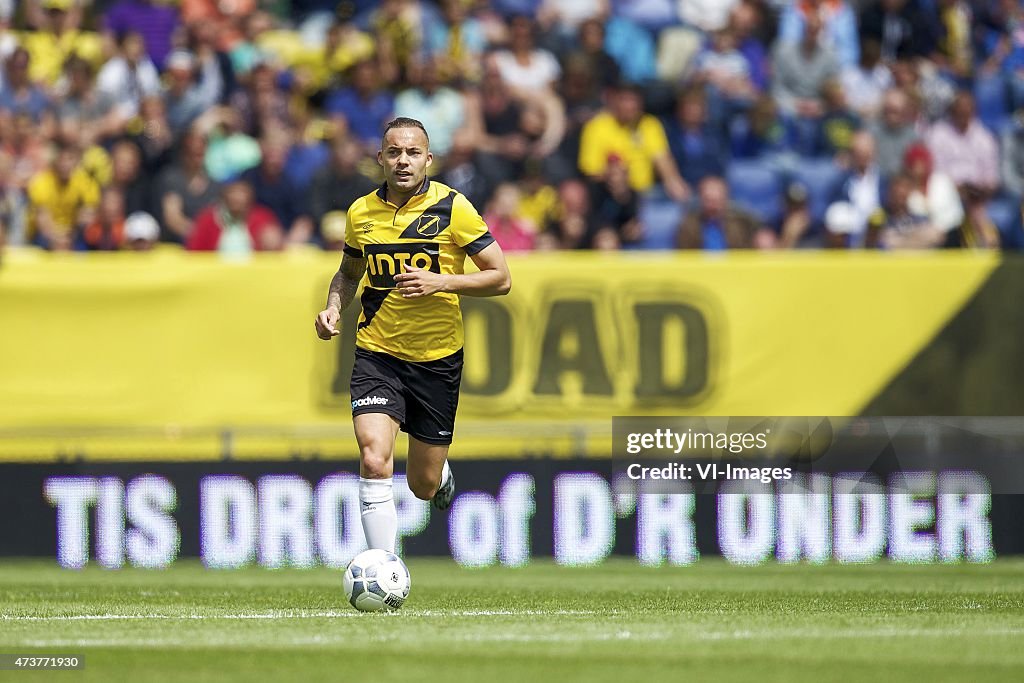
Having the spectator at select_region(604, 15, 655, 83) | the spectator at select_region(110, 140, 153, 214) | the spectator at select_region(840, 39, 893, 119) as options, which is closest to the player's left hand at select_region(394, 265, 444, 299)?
the spectator at select_region(110, 140, 153, 214)

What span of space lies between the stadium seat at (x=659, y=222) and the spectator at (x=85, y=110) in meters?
5.26

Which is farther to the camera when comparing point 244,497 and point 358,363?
point 244,497

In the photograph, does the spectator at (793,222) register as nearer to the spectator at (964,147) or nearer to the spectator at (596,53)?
the spectator at (964,147)

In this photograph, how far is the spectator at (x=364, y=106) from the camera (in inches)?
695

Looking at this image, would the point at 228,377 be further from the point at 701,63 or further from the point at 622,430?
the point at 701,63

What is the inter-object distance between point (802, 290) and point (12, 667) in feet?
27.3

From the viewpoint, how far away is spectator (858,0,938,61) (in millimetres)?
19484

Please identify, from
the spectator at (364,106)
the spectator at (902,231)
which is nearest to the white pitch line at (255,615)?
the spectator at (902,231)

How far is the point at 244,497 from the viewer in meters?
13.6

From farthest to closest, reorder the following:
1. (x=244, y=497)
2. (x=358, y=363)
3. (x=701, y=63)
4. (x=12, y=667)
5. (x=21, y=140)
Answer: (x=701, y=63) → (x=21, y=140) → (x=244, y=497) → (x=358, y=363) → (x=12, y=667)

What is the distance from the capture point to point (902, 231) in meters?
15.5

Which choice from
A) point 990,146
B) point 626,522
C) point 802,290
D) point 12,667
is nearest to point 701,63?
point 990,146

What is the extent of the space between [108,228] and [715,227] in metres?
5.21

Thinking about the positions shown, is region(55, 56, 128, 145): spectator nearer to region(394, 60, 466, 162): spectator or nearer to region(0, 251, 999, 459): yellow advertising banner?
region(394, 60, 466, 162): spectator
